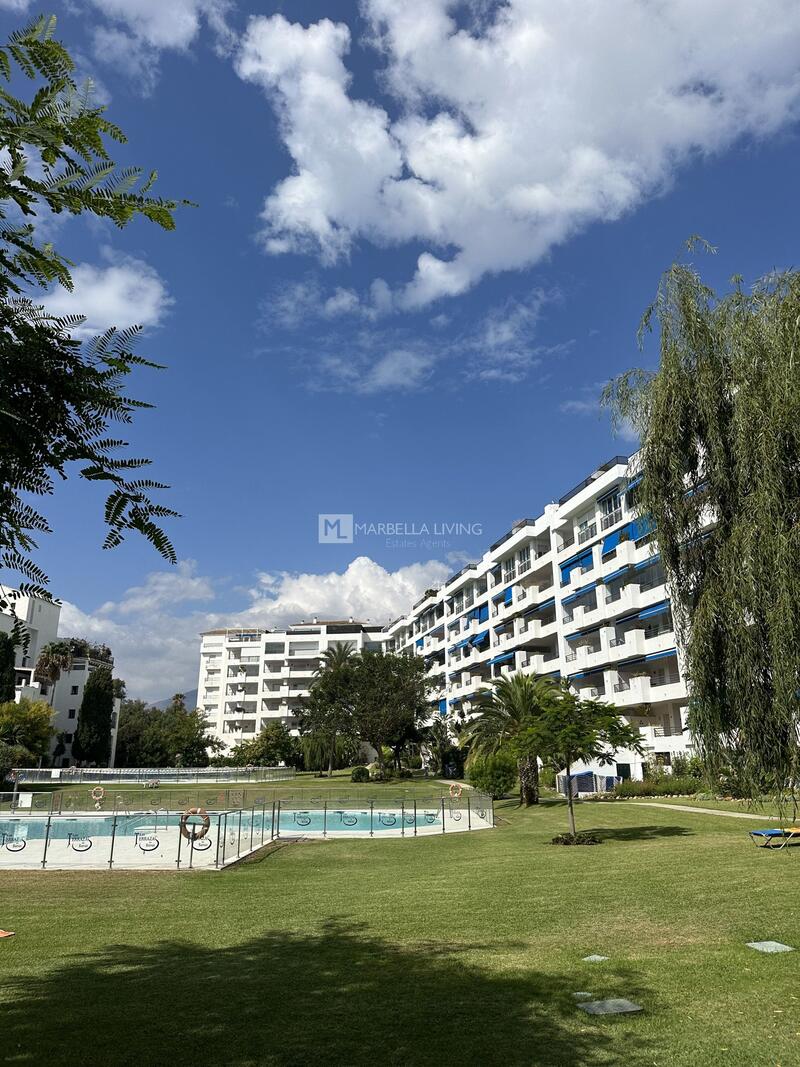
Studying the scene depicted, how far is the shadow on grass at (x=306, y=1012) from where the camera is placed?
6.29 meters

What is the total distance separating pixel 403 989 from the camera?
325 inches

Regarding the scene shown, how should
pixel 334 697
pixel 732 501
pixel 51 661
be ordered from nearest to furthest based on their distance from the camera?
pixel 732 501, pixel 334 697, pixel 51 661

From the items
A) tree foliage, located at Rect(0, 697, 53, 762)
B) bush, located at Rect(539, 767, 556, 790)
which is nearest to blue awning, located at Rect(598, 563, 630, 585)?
bush, located at Rect(539, 767, 556, 790)

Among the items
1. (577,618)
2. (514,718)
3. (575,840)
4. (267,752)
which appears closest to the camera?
(575,840)

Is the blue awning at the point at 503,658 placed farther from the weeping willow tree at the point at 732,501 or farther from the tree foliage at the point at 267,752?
the weeping willow tree at the point at 732,501

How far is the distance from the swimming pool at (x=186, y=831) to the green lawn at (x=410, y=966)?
116 inches

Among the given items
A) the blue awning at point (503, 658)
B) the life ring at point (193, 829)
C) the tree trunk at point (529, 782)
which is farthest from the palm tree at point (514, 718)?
the blue awning at point (503, 658)

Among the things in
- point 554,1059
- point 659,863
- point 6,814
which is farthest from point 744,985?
point 6,814

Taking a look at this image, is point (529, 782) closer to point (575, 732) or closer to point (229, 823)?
point (575, 732)

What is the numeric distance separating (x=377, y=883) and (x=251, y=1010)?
31.7 feet

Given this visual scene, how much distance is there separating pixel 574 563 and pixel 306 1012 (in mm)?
43795

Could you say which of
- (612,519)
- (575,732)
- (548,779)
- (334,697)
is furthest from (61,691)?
(575,732)

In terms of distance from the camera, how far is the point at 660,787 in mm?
35250

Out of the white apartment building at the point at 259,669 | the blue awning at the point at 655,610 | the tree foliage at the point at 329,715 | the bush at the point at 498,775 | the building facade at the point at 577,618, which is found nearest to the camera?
the blue awning at the point at 655,610
